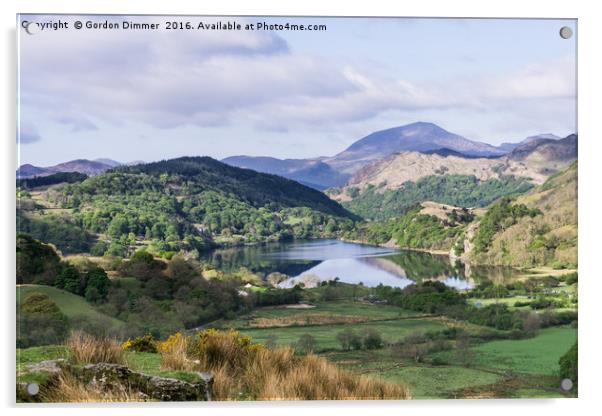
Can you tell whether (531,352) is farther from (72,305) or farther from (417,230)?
(72,305)

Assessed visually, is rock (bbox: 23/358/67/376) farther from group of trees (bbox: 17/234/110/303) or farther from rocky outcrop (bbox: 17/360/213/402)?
group of trees (bbox: 17/234/110/303)

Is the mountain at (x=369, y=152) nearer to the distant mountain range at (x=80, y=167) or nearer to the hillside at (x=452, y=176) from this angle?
the hillside at (x=452, y=176)

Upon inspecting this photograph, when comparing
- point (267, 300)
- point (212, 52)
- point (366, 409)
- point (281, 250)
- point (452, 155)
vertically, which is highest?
point (212, 52)

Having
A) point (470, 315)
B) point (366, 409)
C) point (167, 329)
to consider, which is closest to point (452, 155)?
point (470, 315)

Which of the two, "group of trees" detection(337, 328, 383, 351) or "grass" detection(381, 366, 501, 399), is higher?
"group of trees" detection(337, 328, 383, 351)

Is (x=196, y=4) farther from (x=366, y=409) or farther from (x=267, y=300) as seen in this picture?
(x=366, y=409)

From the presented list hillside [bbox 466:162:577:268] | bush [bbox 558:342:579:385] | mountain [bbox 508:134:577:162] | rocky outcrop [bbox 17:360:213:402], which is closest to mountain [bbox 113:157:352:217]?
hillside [bbox 466:162:577:268]

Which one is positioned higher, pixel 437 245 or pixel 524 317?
pixel 437 245
